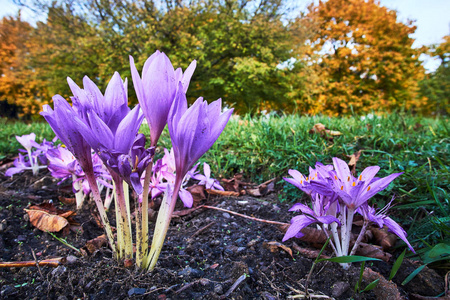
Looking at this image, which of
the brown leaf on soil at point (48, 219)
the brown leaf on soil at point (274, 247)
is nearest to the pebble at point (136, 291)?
the brown leaf on soil at point (274, 247)

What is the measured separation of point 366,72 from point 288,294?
2115 centimetres

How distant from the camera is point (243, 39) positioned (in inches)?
545

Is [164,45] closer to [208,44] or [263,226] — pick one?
[208,44]

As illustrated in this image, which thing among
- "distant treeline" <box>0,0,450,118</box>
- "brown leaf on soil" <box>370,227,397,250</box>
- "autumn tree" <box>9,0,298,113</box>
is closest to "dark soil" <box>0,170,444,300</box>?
"brown leaf on soil" <box>370,227,397,250</box>

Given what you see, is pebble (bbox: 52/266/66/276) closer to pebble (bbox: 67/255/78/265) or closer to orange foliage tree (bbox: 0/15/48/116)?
pebble (bbox: 67/255/78/265)

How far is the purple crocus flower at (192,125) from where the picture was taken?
840mm

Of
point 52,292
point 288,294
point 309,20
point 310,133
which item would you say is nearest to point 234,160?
point 310,133

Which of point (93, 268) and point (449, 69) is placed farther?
point (449, 69)

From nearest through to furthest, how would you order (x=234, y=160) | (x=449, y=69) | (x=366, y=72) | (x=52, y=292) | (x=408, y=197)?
(x=52, y=292) → (x=408, y=197) → (x=234, y=160) → (x=366, y=72) → (x=449, y=69)

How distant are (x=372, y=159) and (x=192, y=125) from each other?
197 centimetres

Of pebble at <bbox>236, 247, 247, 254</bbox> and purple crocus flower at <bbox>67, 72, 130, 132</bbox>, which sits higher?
purple crocus flower at <bbox>67, 72, 130, 132</bbox>

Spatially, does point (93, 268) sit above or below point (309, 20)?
below

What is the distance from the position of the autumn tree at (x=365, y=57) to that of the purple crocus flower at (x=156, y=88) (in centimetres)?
1778

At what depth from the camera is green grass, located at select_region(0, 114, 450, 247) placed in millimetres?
1775
